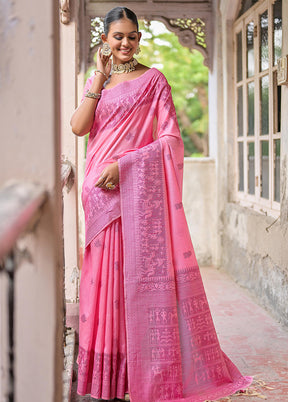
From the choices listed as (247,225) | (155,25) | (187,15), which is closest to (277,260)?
(247,225)

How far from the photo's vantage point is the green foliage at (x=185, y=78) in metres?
15.9

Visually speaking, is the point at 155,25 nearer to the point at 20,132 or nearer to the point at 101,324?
the point at 101,324

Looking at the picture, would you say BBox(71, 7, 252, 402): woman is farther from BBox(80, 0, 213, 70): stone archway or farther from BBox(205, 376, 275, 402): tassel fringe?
BBox(80, 0, 213, 70): stone archway

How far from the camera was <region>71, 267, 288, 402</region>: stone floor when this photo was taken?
9.20ft

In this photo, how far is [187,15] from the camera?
595cm

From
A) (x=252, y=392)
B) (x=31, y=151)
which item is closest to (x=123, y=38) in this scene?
(x=31, y=151)

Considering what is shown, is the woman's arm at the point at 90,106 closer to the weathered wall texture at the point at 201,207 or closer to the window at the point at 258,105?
the window at the point at 258,105

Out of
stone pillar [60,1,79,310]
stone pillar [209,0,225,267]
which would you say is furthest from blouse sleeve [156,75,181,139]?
stone pillar [209,0,225,267]

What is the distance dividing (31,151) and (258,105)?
13.4ft

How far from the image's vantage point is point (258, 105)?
4.80 metres

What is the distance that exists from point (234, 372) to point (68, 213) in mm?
1346

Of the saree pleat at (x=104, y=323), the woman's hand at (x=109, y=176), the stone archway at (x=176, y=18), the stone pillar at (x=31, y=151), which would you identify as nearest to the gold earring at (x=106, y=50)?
the woman's hand at (x=109, y=176)

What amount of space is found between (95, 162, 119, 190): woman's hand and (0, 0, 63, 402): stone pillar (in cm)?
143

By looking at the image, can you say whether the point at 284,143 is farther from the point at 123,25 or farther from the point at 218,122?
the point at 218,122
